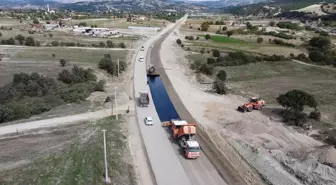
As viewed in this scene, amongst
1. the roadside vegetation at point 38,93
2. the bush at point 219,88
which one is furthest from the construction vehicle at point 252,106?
the roadside vegetation at point 38,93

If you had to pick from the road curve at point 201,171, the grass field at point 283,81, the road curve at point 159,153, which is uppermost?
the grass field at point 283,81

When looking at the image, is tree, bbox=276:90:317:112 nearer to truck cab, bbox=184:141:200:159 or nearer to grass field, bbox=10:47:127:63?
truck cab, bbox=184:141:200:159

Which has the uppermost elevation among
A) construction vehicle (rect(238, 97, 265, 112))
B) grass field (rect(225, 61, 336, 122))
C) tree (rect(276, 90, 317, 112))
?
tree (rect(276, 90, 317, 112))

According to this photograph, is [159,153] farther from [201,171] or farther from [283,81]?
[283,81]

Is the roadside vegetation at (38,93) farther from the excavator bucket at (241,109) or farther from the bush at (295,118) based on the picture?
the bush at (295,118)

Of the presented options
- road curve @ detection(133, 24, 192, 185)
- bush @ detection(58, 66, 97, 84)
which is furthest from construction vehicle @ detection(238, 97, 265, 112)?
bush @ detection(58, 66, 97, 84)

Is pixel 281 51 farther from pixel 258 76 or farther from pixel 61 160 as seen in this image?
pixel 61 160

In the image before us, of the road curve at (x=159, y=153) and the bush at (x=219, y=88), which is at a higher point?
the bush at (x=219, y=88)

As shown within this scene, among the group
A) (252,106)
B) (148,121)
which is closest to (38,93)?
(148,121)
